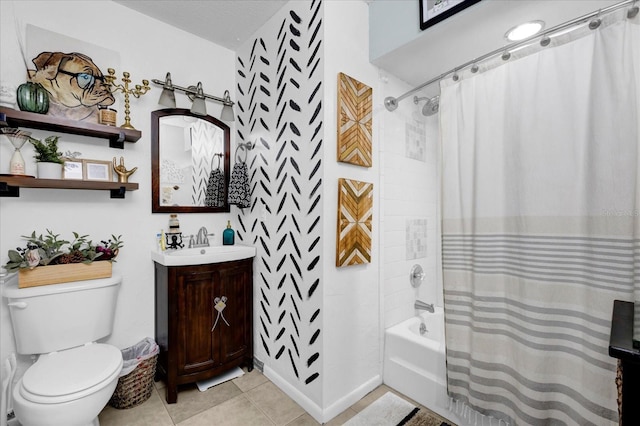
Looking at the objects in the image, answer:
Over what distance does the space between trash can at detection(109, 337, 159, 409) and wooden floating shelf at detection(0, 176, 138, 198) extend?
112cm

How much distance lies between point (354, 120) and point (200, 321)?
1.76m

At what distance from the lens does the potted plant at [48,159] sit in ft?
5.47

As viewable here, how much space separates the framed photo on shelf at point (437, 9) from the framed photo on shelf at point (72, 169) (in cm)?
Answer: 233

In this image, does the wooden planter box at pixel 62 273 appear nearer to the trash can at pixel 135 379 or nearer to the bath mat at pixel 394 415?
the trash can at pixel 135 379

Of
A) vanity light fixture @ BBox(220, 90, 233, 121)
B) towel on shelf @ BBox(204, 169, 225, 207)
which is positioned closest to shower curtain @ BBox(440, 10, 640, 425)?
vanity light fixture @ BBox(220, 90, 233, 121)

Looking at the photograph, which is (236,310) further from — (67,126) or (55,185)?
(67,126)

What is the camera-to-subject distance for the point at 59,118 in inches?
66.7

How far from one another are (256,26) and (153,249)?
6.36 ft

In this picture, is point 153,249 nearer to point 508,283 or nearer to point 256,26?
point 256,26

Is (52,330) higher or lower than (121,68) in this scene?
lower

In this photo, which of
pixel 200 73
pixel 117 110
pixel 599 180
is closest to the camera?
pixel 599 180

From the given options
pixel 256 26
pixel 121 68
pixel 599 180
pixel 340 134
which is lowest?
pixel 599 180

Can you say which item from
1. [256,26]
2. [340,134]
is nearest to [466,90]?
[340,134]

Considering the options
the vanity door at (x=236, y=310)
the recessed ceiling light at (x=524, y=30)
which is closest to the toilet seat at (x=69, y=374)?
the vanity door at (x=236, y=310)
